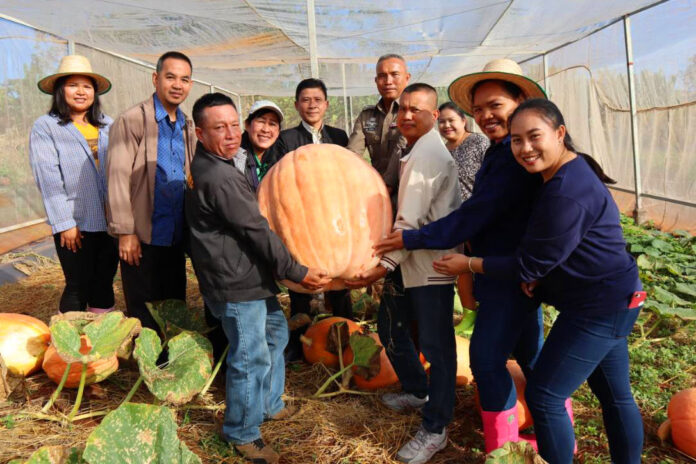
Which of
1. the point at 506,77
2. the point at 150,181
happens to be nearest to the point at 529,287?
the point at 506,77

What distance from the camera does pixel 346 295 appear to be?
147 inches

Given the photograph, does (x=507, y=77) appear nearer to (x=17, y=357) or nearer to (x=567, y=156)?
(x=567, y=156)

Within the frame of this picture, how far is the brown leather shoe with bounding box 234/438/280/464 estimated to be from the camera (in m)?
2.34

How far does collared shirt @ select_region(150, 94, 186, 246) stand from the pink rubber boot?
2018mm

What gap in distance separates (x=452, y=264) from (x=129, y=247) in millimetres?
1844

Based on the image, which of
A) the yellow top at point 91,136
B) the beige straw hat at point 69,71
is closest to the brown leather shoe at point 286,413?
the yellow top at point 91,136

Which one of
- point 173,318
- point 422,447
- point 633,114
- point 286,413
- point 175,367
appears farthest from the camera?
point 633,114

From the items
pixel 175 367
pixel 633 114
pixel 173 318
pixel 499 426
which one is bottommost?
pixel 499 426

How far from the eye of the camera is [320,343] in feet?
10.8

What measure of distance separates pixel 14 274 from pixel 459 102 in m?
5.54

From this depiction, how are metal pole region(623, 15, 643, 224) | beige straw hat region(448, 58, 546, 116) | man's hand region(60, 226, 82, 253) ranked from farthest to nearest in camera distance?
metal pole region(623, 15, 643, 224) → man's hand region(60, 226, 82, 253) → beige straw hat region(448, 58, 546, 116)

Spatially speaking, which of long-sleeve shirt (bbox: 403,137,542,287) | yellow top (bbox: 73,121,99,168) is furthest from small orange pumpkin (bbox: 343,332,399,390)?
yellow top (bbox: 73,121,99,168)

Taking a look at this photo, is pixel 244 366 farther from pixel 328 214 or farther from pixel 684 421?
pixel 684 421

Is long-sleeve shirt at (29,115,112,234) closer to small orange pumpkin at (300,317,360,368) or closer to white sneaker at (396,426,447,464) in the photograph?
small orange pumpkin at (300,317,360,368)
